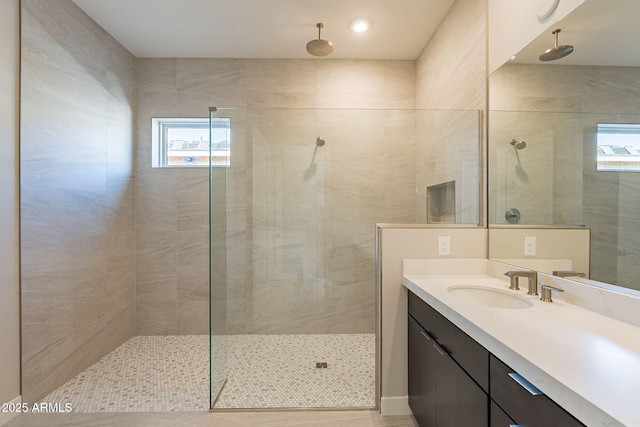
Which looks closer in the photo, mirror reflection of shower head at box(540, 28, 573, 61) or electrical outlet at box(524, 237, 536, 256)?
mirror reflection of shower head at box(540, 28, 573, 61)

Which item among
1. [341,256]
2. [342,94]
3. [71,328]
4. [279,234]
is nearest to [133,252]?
[71,328]

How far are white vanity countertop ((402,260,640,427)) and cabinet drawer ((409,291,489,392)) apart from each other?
0.05 metres

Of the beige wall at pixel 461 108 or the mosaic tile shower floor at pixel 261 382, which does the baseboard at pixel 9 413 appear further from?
the beige wall at pixel 461 108

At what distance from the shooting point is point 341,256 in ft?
7.10

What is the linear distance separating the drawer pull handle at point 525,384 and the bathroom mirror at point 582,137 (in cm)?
59

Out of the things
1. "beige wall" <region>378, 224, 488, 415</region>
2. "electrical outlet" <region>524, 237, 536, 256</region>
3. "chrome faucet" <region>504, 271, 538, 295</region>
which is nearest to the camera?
"chrome faucet" <region>504, 271, 538, 295</region>

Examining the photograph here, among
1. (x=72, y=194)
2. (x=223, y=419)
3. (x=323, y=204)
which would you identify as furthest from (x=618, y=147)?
(x=72, y=194)

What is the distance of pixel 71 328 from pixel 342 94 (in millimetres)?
2913

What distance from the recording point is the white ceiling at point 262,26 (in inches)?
87.7

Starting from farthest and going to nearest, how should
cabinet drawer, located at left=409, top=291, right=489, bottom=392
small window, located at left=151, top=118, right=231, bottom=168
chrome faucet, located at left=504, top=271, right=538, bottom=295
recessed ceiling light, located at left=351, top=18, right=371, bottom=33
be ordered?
small window, located at left=151, top=118, right=231, bottom=168 → recessed ceiling light, located at left=351, top=18, right=371, bottom=33 → chrome faucet, located at left=504, top=271, right=538, bottom=295 → cabinet drawer, located at left=409, top=291, right=489, bottom=392

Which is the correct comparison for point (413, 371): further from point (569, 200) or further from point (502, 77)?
point (502, 77)

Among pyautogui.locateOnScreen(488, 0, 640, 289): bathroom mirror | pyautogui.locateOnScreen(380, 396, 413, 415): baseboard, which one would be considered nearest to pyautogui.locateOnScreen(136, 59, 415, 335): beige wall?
pyautogui.locateOnScreen(380, 396, 413, 415): baseboard

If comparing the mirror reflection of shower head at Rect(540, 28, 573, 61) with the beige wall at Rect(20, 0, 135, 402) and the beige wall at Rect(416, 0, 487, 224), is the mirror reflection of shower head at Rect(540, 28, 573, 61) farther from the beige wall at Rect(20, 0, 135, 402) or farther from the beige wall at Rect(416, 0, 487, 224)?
the beige wall at Rect(20, 0, 135, 402)

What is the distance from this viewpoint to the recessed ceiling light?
2377 mm
